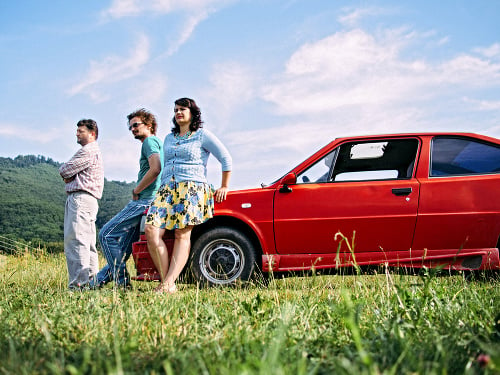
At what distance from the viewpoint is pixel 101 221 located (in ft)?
211

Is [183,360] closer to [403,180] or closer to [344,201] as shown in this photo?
[344,201]

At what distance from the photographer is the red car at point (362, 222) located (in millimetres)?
4453

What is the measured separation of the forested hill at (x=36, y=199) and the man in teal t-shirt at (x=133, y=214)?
33.8 m

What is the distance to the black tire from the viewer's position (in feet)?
14.7

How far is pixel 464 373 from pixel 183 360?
101cm

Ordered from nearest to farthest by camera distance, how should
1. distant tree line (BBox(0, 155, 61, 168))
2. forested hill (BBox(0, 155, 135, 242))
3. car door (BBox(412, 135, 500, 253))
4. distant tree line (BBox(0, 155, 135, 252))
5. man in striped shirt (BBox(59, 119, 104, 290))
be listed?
car door (BBox(412, 135, 500, 253)) → man in striped shirt (BBox(59, 119, 104, 290)) → distant tree line (BBox(0, 155, 135, 252)) → forested hill (BBox(0, 155, 135, 242)) → distant tree line (BBox(0, 155, 61, 168))

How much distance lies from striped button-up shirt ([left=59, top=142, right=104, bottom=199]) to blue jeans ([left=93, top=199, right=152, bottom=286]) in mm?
515

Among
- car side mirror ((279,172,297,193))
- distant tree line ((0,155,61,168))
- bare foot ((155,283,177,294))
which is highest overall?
distant tree line ((0,155,61,168))

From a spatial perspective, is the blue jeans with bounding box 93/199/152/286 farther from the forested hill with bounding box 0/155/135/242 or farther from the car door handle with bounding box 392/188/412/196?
the forested hill with bounding box 0/155/135/242

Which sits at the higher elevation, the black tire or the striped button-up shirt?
the striped button-up shirt

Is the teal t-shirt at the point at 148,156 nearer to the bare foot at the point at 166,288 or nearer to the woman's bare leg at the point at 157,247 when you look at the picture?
the woman's bare leg at the point at 157,247

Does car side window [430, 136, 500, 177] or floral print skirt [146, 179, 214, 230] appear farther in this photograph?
car side window [430, 136, 500, 177]

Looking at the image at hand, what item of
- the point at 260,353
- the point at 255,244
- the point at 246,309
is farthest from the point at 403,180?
the point at 260,353

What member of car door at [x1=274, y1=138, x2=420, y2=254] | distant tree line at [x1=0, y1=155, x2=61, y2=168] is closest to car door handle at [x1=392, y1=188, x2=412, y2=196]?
car door at [x1=274, y1=138, x2=420, y2=254]
